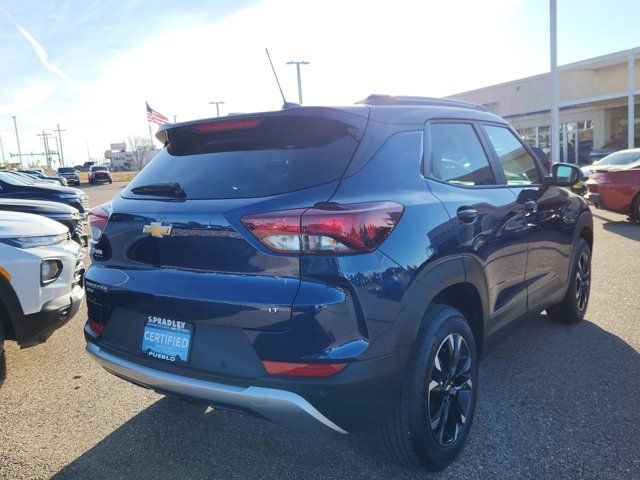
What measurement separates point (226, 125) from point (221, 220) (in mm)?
624

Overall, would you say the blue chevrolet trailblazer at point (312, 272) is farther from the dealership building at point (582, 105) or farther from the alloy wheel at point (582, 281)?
the dealership building at point (582, 105)

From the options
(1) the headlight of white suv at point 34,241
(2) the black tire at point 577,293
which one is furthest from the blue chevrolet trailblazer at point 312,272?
(2) the black tire at point 577,293

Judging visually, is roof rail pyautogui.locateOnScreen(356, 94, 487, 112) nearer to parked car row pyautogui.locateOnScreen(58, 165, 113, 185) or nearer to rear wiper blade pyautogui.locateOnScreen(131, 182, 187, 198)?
rear wiper blade pyautogui.locateOnScreen(131, 182, 187, 198)

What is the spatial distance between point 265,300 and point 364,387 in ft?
1.79

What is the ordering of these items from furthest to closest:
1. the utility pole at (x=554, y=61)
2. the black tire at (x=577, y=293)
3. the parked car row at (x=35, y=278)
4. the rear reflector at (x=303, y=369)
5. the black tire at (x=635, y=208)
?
1. the utility pole at (x=554, y=61)
2. the black tire at (x=635, y=208)
3. the black tire at (x=577, y=293)
4. the parked car row at (x=35, y=278)
5. the rear reflector at (x=303, y=369)

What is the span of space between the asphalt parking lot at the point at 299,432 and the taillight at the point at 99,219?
3.94 feet

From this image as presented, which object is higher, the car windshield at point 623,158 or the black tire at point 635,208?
the car windshield at point 623,158

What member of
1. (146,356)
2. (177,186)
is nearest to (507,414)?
(146,356)

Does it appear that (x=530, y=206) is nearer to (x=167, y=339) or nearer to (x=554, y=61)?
(x=167, y=339)

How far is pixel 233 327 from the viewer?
222 cm

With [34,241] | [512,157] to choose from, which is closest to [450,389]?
[512,157]

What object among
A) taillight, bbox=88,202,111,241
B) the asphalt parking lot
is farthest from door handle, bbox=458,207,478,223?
taillight, bbox=88,202,111,241

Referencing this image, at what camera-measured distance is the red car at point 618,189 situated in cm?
1049

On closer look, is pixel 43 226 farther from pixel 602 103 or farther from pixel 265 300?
pixel 602 103
